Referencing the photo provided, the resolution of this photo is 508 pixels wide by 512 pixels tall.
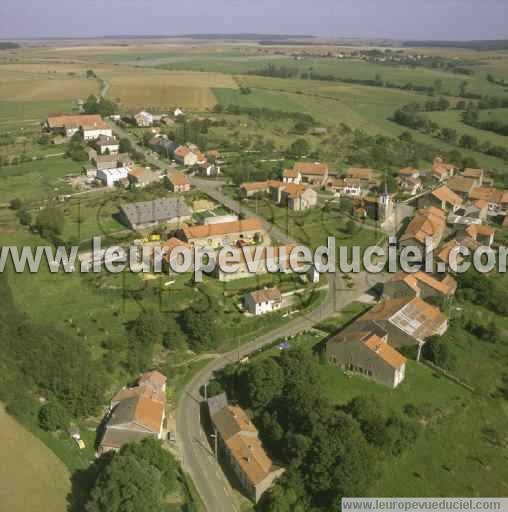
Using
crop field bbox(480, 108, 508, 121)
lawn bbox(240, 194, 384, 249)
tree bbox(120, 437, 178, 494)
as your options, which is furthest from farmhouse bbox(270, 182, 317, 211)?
crop field bbox(480, 108, 508, 121)

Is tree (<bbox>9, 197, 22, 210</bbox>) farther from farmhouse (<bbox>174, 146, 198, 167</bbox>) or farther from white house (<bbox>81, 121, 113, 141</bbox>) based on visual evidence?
white house (<bbox>81, 121, 113, 141</bbox>)

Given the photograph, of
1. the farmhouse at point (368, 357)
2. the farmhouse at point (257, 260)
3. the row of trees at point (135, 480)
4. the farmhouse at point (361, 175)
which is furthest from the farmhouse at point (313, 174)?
the row of trees at point (135, 480)

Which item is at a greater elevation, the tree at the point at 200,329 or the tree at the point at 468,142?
the tree at the point at 468,142

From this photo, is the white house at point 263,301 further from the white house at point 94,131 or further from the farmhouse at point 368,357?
the white house at point 94,131

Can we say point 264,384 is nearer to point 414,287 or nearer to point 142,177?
point 414,287

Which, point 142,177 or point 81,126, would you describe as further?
point 81,126

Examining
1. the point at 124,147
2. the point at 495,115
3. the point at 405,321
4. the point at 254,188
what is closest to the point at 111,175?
the point at 124,147
